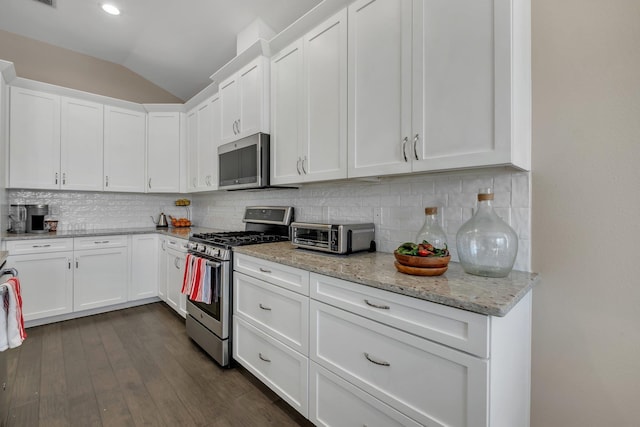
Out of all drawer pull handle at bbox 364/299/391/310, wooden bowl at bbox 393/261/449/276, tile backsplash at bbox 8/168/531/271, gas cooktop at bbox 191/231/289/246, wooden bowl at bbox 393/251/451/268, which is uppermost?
tile backsplash at bbox 8/168/531/271

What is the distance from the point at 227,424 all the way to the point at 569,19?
2.71 metres

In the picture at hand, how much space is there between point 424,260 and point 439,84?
83 cm

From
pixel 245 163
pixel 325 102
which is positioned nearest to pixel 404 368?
pixel 325 102

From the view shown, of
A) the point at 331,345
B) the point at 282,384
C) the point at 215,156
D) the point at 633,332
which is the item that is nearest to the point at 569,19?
the point at 633,332

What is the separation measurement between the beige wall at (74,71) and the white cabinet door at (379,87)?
3688mm

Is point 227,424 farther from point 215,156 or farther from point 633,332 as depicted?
point 215,156

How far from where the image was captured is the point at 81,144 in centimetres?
347

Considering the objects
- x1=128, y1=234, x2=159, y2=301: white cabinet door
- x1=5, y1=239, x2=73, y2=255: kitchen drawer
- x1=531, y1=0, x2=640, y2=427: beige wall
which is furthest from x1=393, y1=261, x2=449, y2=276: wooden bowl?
x1=5, y1=239, x2=73, y2=255: kitchen drawer

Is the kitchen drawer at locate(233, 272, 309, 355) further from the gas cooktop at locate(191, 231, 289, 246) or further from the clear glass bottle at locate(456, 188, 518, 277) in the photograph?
the clear glass bottle at locate(456, 188, 518, 277)

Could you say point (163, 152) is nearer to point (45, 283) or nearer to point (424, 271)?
point (45, 283)

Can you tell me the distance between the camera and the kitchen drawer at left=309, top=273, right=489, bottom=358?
0.96 meters

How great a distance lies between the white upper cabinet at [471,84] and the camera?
119cm

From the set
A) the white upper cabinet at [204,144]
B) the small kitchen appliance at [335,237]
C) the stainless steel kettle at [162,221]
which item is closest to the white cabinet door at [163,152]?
the white upper cabinet at [204,144]

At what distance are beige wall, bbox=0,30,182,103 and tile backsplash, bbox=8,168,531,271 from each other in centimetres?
137
